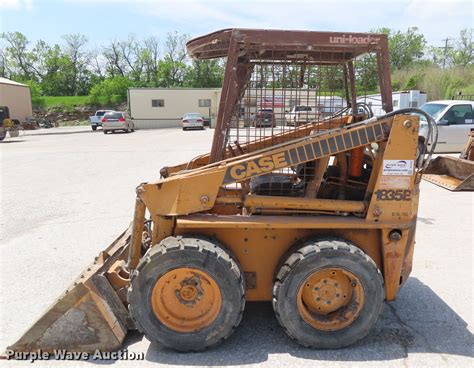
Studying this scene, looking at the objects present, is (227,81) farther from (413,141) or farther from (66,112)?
(66,112)

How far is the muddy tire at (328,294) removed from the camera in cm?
310

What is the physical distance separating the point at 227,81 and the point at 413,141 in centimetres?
155

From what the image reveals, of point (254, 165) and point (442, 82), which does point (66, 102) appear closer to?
point (442, 82)

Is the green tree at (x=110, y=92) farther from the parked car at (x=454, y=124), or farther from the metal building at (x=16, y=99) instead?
the parked car at (x=454, y=124)

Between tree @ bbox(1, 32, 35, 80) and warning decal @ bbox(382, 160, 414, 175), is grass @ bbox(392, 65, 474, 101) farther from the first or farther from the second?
tree @ bbox(1, 32, 35, 80)

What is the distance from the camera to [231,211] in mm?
3582

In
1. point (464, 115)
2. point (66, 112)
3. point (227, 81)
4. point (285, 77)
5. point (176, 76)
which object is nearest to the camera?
point (227, 81)

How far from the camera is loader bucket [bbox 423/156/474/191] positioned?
8.64m

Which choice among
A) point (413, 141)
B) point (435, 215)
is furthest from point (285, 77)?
point (435, 215)

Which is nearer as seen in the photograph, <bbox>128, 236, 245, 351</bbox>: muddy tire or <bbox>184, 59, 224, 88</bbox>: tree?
<bbox>128, 236, 245, 351</bbox>: muddy tire

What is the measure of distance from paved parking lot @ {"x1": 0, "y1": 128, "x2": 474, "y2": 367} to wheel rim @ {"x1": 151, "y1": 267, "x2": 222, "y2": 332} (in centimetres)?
24

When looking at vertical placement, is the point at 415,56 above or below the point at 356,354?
above

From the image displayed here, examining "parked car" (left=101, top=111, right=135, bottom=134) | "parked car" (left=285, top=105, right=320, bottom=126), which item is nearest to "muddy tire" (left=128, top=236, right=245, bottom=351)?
"parked car" (left=285, top=105, right=320, bottom=126)

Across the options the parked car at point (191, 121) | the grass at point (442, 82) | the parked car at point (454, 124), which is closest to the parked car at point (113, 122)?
the parked car at point (191, 121)
